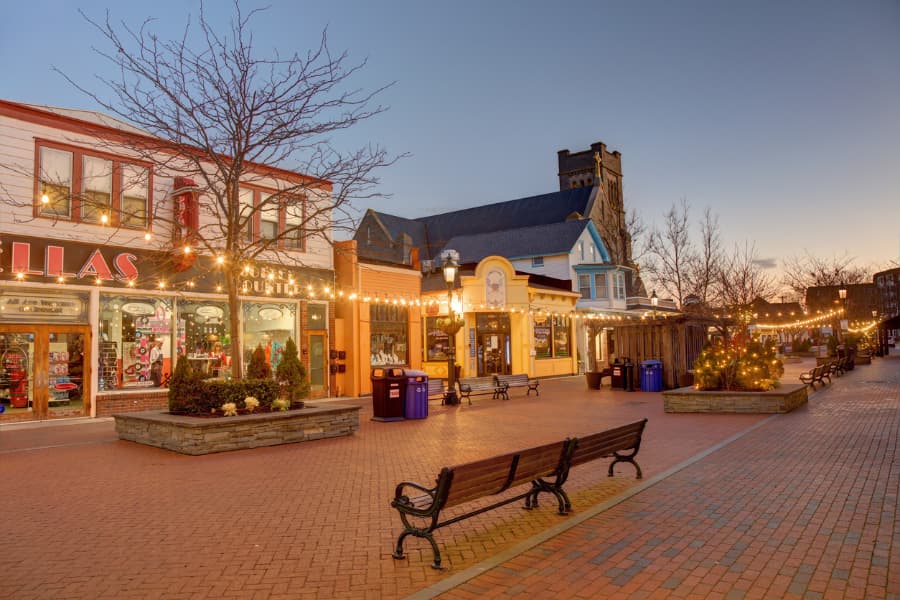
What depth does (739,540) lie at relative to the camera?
5594 millimetres

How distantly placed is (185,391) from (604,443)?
8052 millimetres

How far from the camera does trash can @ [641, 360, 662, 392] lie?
22406mm

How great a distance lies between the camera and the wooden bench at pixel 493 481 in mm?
5289

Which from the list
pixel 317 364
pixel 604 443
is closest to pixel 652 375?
pixel 317 364

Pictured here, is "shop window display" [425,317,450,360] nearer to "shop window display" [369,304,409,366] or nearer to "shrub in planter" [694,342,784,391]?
"shop window display" [369,304,409,366]

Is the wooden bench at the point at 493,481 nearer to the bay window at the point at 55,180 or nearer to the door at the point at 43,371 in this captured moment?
the door at the point at 43,371

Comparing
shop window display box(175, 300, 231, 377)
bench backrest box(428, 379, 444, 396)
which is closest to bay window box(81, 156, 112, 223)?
shop window display box(175, 300, 231, 377)

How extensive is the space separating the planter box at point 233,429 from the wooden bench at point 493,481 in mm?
4318

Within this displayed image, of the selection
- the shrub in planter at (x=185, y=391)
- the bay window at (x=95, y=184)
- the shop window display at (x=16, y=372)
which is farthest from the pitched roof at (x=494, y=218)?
the shrub in planter at (x=185, y=391)

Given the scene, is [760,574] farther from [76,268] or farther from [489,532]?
[76,268]

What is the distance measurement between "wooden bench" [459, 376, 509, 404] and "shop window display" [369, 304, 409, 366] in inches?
159

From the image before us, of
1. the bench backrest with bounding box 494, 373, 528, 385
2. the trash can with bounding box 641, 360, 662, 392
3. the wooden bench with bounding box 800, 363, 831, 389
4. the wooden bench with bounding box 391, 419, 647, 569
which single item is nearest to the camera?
the wooden bench with bounding box 391, 419, 647, 569

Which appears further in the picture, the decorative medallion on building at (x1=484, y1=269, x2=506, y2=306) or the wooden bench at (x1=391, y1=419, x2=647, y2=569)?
the decorative medallion on building at (x1=484, y1=269, x2=506, y2=306)

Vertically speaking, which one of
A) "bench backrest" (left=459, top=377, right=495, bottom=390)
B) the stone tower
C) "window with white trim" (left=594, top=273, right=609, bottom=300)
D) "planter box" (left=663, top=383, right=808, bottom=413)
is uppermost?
the stone tower
